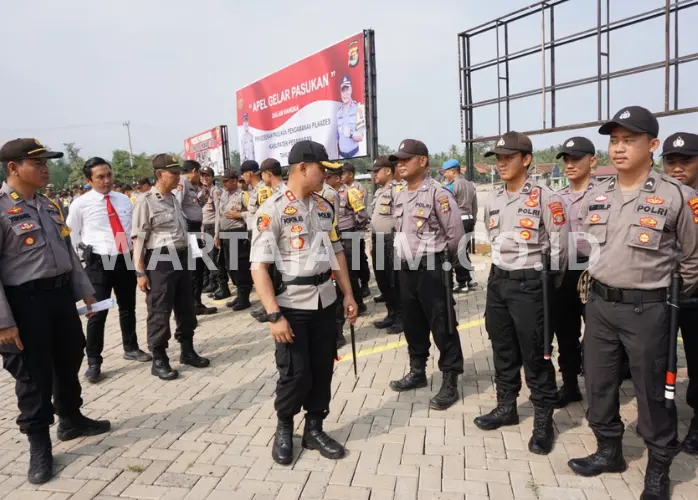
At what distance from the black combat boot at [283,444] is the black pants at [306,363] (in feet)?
0.24

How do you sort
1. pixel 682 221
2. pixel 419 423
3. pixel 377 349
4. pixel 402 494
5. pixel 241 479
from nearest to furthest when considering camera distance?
pixel 682 221
pixel 402 494
pixel 241 479
pixel 419 423
pixel 377 349

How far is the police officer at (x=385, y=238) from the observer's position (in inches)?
228

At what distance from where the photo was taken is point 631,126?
8.10ft

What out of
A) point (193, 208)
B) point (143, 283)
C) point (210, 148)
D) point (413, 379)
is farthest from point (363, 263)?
point (210, 148)

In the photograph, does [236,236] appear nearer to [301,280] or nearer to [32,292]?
[32,292]

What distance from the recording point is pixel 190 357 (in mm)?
4883

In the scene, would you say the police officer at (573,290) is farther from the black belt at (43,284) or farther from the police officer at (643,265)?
the black belt at (43,284)

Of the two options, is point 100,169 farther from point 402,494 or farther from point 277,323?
point 402,494

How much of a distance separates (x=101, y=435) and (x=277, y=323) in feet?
5.88

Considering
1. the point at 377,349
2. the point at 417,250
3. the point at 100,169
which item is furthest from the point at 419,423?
the point at 100,169

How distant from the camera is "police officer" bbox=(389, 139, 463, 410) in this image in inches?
149

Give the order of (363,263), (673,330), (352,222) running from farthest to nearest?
(363,263), (352,222), (673,330)

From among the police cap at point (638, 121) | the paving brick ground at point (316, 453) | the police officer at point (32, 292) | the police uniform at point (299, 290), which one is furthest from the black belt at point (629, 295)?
the police officer at point (32, 292)

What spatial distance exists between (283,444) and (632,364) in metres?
2.09
